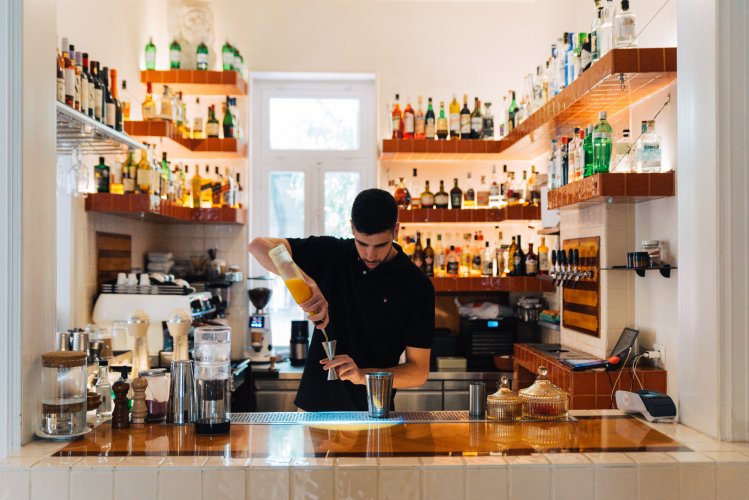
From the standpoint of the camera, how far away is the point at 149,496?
180 centimetres

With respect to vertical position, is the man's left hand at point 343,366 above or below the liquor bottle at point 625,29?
below

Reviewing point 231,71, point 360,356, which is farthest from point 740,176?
point 231,71

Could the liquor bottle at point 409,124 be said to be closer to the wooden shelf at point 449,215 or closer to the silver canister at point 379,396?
the wooden shelf at point 449,215

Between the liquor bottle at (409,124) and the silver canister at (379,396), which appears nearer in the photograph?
the silver canister at (379,396)

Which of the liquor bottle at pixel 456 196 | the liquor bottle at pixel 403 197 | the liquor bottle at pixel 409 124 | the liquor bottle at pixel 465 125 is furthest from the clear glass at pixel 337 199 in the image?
the liquor bottle at pixel 465 125

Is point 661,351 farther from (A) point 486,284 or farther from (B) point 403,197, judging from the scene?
(B) point 403,197

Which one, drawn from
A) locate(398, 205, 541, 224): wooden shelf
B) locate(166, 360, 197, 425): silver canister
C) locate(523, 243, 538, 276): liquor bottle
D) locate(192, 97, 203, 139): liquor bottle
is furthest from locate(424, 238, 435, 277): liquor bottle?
locate(166, 360, 197, 425): silver canister

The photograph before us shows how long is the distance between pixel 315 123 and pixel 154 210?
2.14 meters

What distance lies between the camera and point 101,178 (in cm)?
435

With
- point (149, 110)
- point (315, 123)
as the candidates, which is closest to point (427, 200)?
point (315, 123)

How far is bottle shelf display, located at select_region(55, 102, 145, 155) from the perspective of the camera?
3.04m

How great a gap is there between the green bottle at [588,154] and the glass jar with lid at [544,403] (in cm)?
168

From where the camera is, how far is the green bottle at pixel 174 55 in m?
5.58
